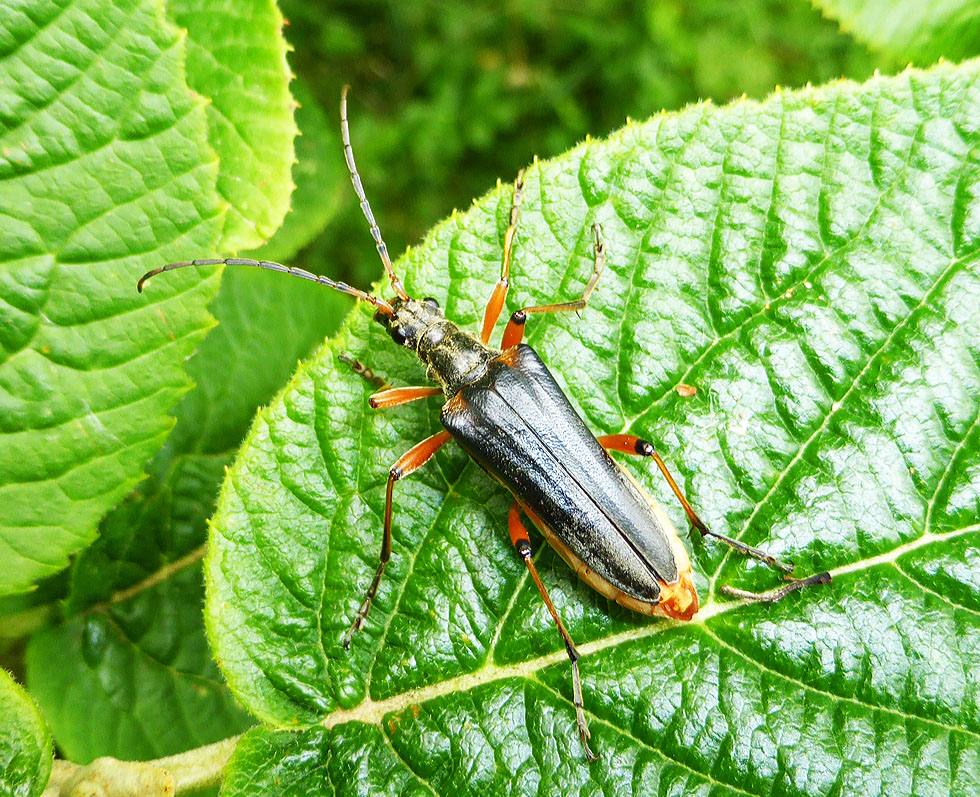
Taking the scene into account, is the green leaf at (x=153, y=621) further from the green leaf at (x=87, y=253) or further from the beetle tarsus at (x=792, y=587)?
the beetle tarsus at (x=792, y=587)

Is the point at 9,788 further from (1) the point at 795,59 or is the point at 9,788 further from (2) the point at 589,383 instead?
(1) the point at 795,59

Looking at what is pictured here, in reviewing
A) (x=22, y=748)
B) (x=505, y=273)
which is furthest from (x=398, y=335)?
(x=22, y=748)

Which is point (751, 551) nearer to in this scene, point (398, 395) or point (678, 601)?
point (678, 601)

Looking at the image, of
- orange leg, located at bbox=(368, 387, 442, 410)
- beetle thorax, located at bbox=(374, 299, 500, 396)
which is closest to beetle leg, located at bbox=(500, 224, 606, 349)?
beetle thorax, located at bbox=(374, 299, 500, 396)

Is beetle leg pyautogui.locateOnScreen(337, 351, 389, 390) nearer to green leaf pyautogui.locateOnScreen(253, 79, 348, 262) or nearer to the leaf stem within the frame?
the leaf stem

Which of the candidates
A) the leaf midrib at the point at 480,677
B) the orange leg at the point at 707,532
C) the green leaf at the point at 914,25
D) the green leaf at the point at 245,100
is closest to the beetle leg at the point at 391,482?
the leaf midrib at the point at 480,677

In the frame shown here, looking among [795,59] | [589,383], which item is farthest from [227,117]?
[795,59]

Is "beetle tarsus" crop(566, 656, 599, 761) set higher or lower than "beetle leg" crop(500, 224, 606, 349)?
lower
